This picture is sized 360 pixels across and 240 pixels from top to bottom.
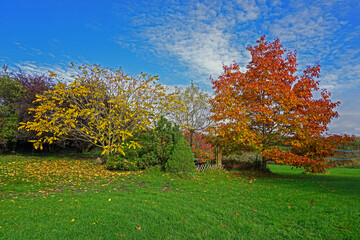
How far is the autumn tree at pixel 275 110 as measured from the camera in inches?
356

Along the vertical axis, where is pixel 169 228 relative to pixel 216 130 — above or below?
below

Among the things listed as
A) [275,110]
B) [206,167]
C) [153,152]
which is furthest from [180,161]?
[275,110]

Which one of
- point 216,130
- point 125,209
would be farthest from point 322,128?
point 125,209

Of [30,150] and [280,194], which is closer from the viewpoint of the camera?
[280,194]

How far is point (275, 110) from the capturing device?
31.3ft

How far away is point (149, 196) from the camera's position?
5.86 meters

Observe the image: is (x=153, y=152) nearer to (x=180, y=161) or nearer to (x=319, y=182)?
(x=180, y=161)

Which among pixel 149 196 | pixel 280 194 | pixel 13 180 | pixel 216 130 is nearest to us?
pixel 149 196

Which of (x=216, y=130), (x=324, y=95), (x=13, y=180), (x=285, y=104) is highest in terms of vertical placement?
(x=324, y=95)

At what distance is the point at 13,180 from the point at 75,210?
5349 mm

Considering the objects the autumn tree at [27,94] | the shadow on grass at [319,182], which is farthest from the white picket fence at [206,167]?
the autumn tree at [27,94]

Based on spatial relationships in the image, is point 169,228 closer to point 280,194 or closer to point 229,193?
point 229,193

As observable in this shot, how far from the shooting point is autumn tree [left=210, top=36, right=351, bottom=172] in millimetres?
9031

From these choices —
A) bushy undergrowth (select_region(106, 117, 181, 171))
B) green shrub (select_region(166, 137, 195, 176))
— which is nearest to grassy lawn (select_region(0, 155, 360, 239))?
Result: green shrub (select_region(166, 137, 195, 176))
